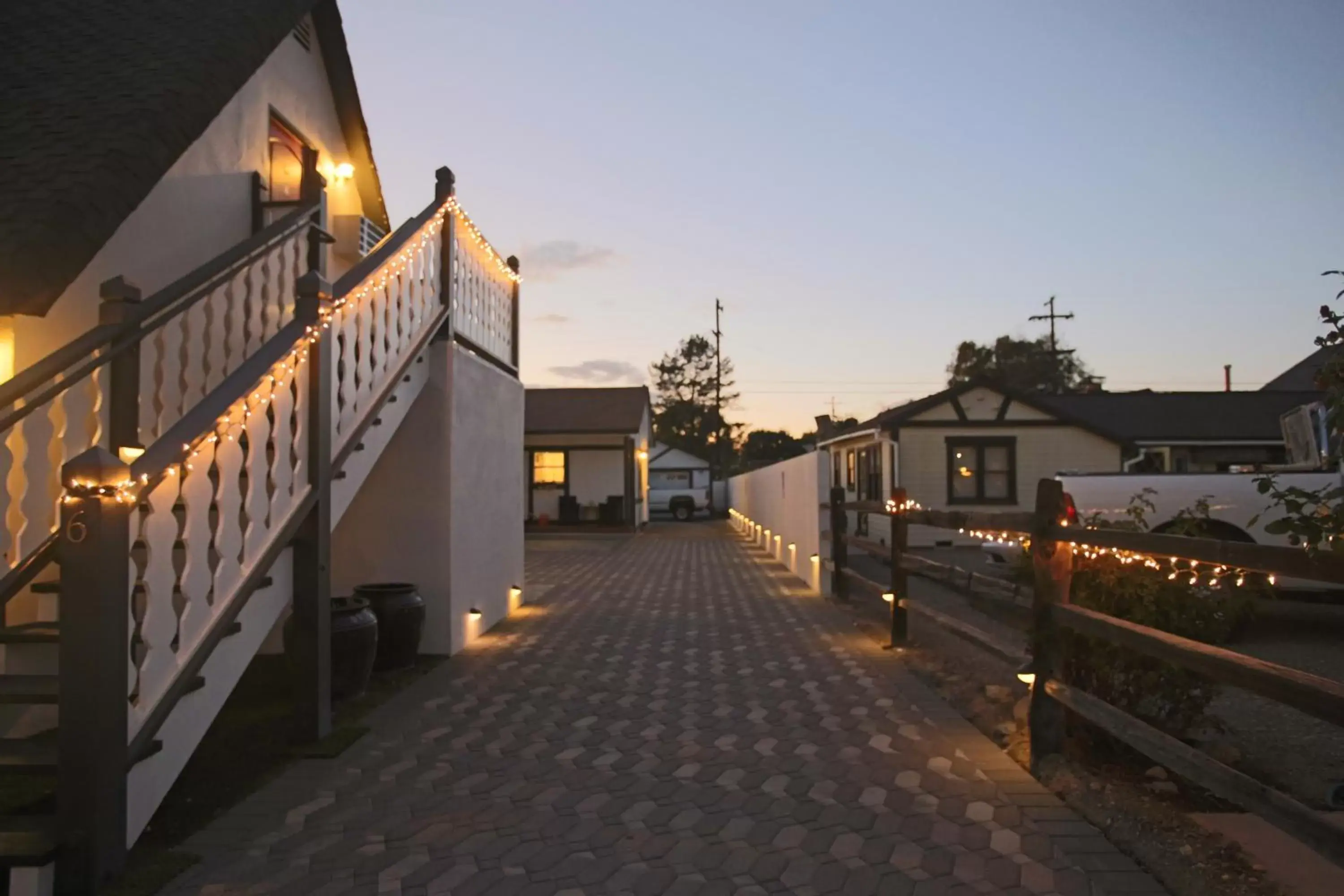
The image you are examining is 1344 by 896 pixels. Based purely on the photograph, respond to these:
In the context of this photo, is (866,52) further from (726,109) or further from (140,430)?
(140,430)

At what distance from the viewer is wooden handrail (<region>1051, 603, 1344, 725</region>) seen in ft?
7.61

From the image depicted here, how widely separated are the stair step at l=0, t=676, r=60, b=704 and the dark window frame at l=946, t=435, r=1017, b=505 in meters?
19.0

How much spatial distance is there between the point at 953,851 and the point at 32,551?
4.75 meters

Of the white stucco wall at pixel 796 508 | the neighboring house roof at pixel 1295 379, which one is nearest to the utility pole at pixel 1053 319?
the neighboring house roof at pixel 1295 379

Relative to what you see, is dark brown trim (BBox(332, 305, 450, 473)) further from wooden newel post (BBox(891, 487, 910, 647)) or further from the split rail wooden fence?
wooden newel post (BBox(891, 487, 910, 647))

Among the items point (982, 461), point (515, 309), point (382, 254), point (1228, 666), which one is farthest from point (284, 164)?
point (982, 461)

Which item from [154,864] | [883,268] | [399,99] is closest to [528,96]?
[399,99]

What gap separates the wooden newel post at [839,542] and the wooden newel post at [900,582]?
269cm

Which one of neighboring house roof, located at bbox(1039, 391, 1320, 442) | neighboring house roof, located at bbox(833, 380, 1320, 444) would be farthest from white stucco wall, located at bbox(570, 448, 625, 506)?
neighboring house roof, located at bbox(1039, 391, 1320, 442)

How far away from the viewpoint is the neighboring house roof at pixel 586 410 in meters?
27.3

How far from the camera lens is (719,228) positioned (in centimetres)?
2300

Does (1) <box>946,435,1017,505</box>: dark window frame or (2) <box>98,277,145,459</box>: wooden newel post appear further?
(1) <box>946,435,1017,505</box>: dark window frame

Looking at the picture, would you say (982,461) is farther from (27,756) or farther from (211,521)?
(27,756)

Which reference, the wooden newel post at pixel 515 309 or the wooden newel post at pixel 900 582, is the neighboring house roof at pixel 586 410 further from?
the wooden newel post at pixel 900 582
